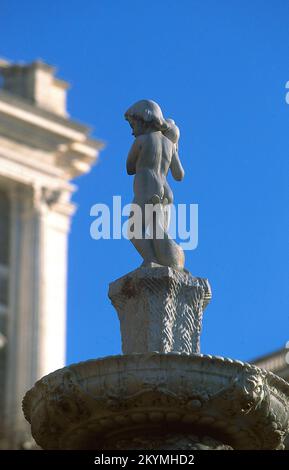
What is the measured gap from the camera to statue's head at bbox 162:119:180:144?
17.6 metres

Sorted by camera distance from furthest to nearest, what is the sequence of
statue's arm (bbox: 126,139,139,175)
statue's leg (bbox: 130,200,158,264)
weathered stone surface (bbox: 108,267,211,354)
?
1. statue's arm (bbox: 126,139,139,175)
2. statue's leg (bbox: 130,200,158,264)
3. weathered stone surface (bbox: 108,267,211,354)

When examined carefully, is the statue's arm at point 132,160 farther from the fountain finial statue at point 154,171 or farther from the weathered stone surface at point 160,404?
the weathered stone surface at point 160,404

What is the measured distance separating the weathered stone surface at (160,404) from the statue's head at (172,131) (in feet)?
9.15

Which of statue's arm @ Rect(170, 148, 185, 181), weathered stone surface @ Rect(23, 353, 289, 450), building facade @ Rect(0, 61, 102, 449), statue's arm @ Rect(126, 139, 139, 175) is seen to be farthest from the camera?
building facade @ Rect(0, 61, 102, 449)

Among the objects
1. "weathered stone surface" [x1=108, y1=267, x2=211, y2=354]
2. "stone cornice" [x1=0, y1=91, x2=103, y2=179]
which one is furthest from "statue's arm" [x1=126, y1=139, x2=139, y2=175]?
"stone cornice" [x1=0, y1=91, x2=103, y2=179]

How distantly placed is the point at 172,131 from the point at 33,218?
39583mm

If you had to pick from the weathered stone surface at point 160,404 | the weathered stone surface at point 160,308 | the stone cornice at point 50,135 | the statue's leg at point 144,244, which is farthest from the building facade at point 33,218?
the weathered stone surface at point 160,404

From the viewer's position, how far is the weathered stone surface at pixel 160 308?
16.5 m

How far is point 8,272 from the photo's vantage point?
56.8 m

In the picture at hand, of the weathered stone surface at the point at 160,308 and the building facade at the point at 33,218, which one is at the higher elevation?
the building facade at the point at 33,218

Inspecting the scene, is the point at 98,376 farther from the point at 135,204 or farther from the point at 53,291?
the point at 53,291

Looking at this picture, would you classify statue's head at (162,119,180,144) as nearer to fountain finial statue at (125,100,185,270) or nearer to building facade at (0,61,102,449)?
fountain finial statue at (125,100,185,270)

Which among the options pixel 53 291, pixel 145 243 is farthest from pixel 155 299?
pixel 53 291
